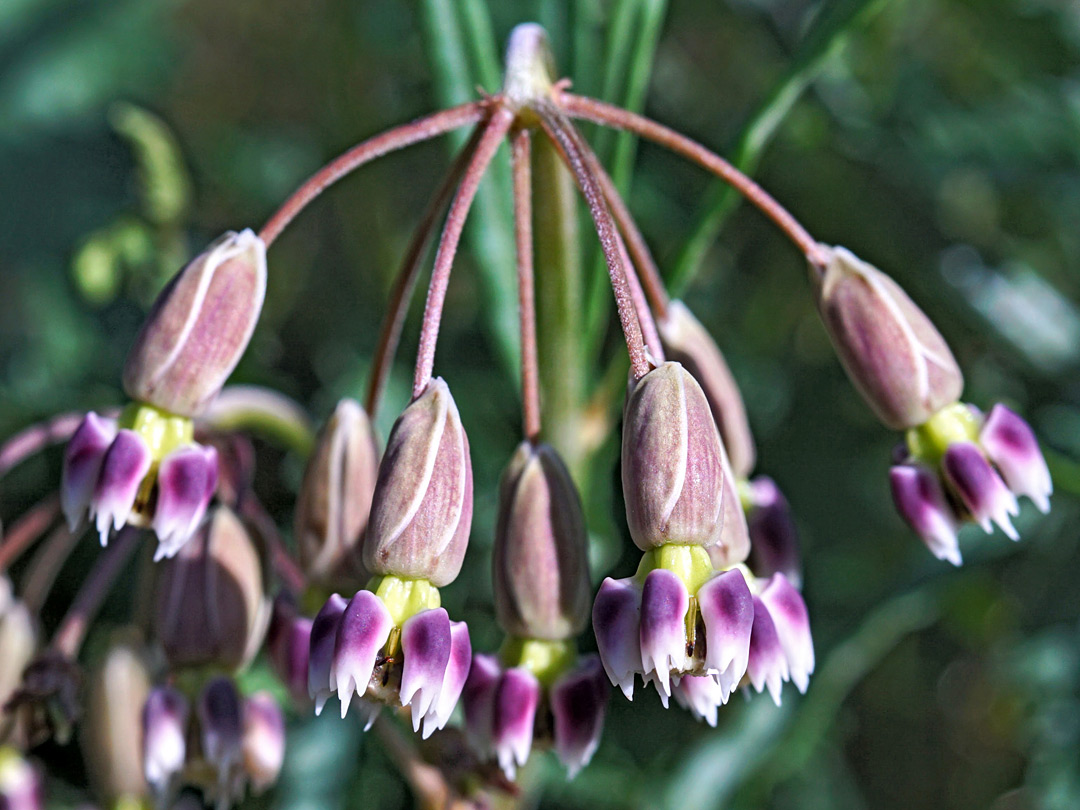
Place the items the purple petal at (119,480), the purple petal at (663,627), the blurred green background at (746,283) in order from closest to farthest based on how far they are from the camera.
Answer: the purple petal at (663,627)
the purple petal at (119,480)
the blurred green background at (746,283)

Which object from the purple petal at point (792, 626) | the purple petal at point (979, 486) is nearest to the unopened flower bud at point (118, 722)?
the purple petal at point (792, 626)

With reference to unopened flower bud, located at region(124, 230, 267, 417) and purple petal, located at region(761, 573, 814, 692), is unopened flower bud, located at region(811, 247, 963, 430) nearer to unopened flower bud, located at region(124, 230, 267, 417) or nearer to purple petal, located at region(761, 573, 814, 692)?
purple petal, located at region(761, 573, 814, 692)

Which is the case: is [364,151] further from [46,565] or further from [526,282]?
[46,565]

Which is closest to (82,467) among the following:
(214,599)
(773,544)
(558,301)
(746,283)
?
(214,599)

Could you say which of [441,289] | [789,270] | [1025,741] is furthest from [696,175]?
[441,289]

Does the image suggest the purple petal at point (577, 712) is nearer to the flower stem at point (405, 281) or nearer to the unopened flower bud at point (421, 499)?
the unopened flower bud at point (421, 499)

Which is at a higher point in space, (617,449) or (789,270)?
(617,449)

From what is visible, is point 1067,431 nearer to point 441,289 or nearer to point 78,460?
point 441,289
